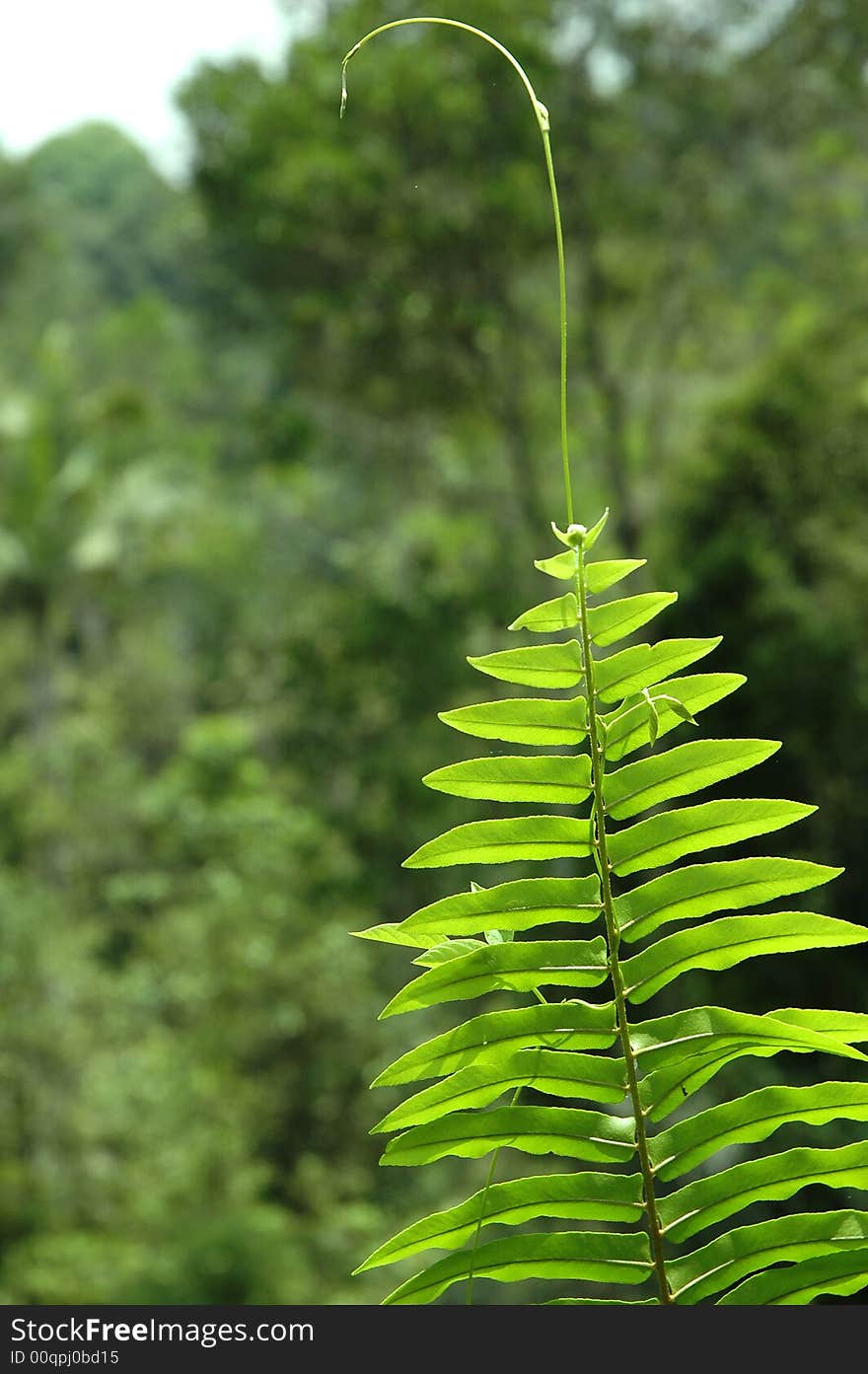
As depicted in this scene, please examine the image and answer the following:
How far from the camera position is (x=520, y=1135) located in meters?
0.49

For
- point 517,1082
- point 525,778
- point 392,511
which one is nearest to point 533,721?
point 525,778

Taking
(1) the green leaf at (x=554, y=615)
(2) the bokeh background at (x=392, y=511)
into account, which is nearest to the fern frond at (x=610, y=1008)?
(1) the green leaf at (x=554, y=615)

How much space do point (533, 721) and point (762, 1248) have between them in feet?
0.68

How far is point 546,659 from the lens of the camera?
1.53 ft

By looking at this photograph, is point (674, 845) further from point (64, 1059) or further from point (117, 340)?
point (117, 340)

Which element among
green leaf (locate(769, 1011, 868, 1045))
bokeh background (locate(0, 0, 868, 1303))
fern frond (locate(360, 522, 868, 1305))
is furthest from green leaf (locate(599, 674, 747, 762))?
bokeh background (locate(0, 0, 868, 1303))

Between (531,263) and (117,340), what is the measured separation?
7147 millimetres

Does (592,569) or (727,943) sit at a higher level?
(592,569)

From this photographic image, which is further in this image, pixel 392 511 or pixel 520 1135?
pixel 392 511

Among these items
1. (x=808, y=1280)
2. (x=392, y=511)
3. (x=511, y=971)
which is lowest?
(x=808, y=1280)

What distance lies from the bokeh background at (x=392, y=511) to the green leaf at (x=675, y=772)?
420 cm

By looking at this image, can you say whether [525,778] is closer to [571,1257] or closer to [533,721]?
[533,721]

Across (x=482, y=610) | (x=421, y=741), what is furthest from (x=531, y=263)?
(x=421, y=741)

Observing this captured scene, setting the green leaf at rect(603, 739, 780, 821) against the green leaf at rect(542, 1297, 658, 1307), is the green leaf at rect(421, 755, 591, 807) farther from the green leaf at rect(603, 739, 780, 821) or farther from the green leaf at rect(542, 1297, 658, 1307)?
the green leaf at rect(542, 1297, 658, 1307)
